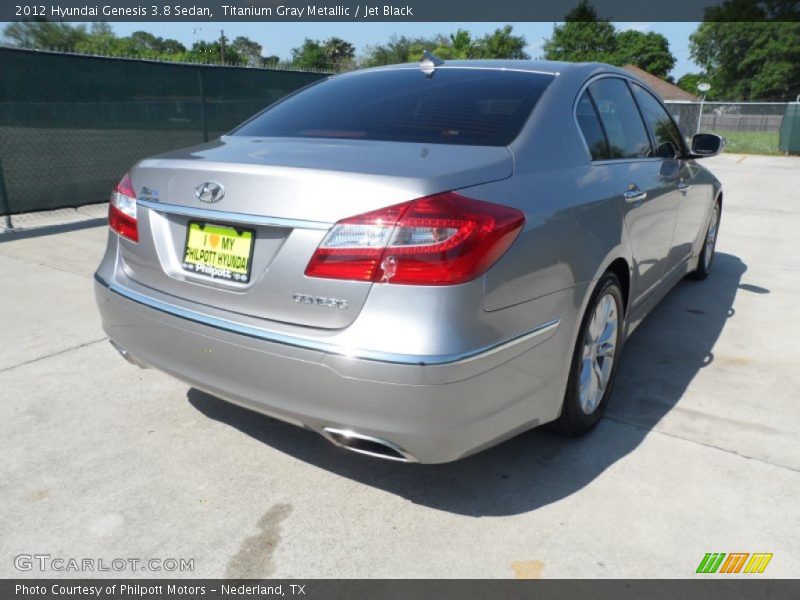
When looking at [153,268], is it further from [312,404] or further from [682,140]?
[682,140]

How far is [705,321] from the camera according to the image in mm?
4637

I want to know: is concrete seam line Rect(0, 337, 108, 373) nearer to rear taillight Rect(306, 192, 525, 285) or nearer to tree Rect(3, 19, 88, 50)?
rear taillight Rect(306, 192, 525, 285)

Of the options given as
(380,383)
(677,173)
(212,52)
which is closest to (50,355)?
(380,383)

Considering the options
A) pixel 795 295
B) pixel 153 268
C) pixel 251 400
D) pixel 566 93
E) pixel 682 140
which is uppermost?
pixel 566 93

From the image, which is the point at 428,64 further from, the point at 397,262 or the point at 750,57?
the point at 750,57

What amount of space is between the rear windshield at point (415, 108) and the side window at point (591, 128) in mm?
209

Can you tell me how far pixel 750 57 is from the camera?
6444 centimetres

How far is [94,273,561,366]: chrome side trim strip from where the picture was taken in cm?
194

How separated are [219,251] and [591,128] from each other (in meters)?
1.72

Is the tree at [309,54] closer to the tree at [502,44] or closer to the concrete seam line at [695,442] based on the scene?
the tree at [502,44]

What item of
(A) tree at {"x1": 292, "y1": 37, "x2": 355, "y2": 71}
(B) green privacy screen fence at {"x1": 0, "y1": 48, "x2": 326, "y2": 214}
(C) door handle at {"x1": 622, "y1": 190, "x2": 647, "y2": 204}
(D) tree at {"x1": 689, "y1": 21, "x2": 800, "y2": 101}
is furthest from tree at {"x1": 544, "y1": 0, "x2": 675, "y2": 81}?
(C) door handle at {"x1": 622, "y1": 190, "x2": 647, "y2": 204}

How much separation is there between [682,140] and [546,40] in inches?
2838

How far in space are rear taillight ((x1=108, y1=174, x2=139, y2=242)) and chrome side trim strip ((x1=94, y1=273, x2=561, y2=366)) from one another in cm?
26

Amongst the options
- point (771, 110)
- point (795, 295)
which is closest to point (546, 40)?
point (771, 110)
